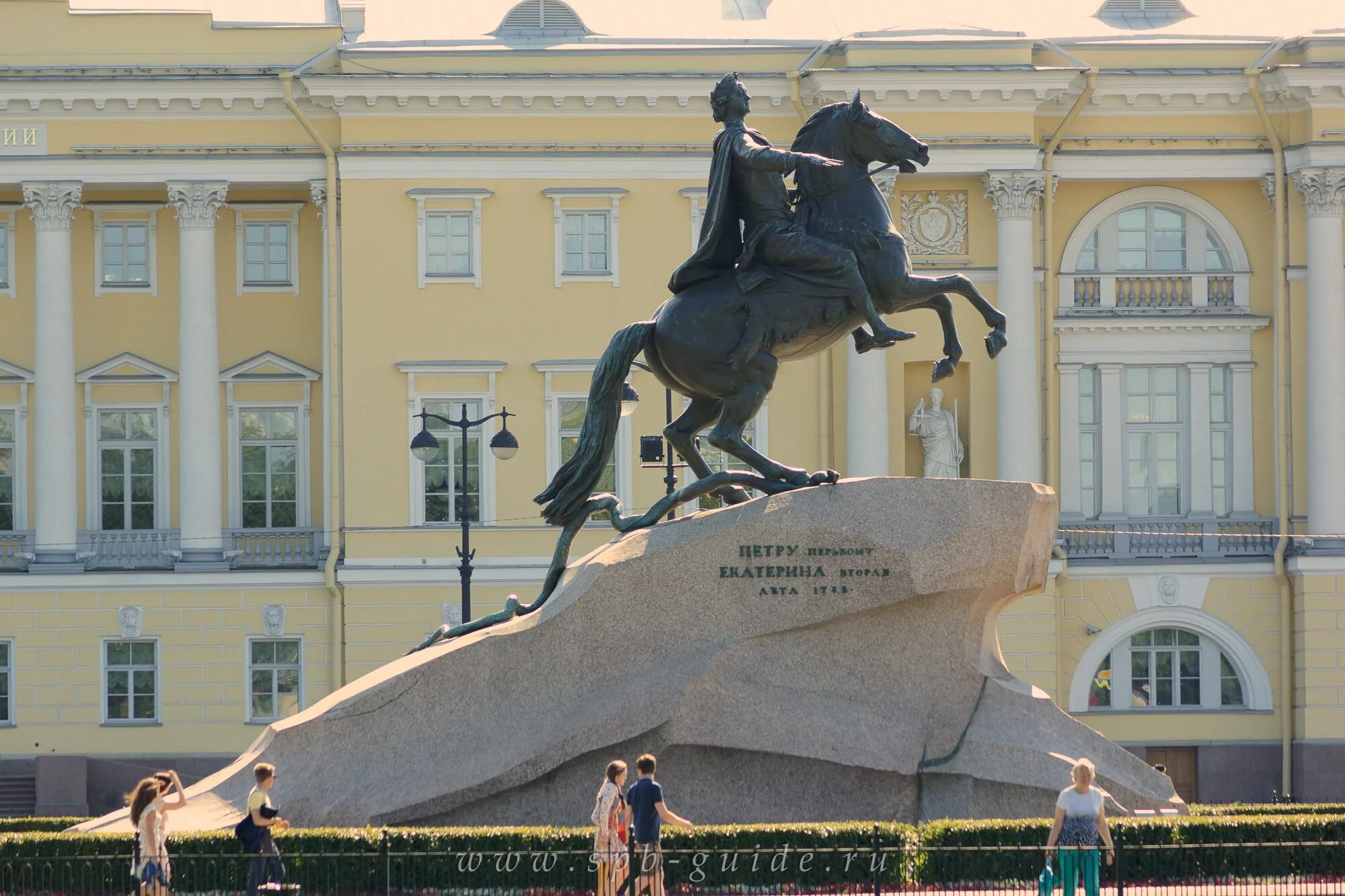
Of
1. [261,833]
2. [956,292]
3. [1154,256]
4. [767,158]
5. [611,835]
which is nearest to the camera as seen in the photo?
[611,835]

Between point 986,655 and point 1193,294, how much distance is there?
25.8 metres

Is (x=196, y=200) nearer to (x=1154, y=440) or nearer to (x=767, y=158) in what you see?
(x=1154, y=440)

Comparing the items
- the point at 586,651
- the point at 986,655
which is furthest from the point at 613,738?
the point at 986,655

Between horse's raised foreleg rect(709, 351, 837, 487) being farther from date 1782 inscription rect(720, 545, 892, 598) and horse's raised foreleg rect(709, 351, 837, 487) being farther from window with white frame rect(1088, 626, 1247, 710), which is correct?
window with white frame rect(1088, 626, 1247, 710)

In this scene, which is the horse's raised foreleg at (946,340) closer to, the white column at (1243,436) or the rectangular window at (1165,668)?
the rectangular window at (1165,668)

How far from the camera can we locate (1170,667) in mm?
41000

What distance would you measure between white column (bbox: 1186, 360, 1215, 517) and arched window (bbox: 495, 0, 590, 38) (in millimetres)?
12709

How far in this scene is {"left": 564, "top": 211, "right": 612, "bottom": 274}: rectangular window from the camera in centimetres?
4131

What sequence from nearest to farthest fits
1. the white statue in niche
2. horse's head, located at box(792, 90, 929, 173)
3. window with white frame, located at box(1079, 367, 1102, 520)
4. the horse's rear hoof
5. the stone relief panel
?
the horse's rear hoof → horse's head, located at box(792, 90, 929, 173) → the white statue in niche → the stone relief panel → window with white frame, located at box(1079, 367, 1102, 520)

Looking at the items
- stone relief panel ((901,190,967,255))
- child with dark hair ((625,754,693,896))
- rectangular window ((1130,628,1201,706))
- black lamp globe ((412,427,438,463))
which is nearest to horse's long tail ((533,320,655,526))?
child with dark hair ((625,754,693,896))

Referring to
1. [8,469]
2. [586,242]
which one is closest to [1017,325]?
[586,242]

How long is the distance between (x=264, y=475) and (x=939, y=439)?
12.4 meters

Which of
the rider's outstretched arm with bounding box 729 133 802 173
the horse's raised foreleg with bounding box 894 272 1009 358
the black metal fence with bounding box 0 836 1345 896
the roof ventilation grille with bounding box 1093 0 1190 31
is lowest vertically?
the black metal fence with bounding box 0 836 1345 896

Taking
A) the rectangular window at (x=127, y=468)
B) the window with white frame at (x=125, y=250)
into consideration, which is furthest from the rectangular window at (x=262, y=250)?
the rectangular window at (x=127, y=468)
